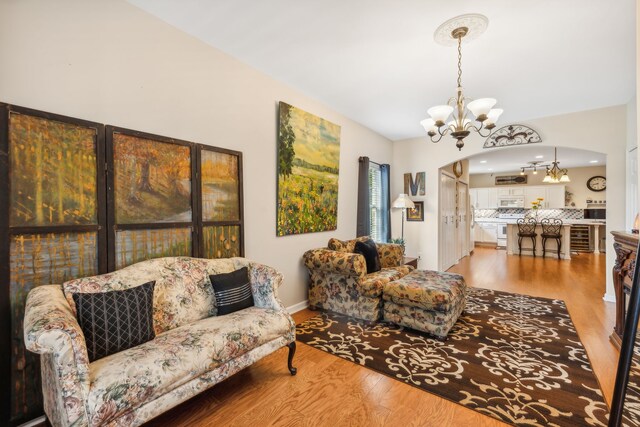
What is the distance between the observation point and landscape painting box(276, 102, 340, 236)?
3.34 meters

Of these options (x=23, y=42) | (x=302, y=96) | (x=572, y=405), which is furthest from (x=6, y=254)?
(x=572, y=405)

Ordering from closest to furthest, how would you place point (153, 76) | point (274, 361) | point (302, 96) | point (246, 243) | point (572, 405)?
point (572, 405)
point (153, 76)
point (274, 361)
point (246, 243)
point (302, 96)

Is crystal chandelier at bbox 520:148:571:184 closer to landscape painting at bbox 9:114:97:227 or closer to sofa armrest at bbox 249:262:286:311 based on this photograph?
sofa armrest at bbox 249:262:286:311

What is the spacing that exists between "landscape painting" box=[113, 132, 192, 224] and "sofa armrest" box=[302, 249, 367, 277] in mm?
1577

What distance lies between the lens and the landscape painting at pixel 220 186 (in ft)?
8.43

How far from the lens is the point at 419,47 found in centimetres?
259

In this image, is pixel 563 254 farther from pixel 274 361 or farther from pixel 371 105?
pixel 274 361

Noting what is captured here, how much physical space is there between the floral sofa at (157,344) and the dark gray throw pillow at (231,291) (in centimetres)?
7

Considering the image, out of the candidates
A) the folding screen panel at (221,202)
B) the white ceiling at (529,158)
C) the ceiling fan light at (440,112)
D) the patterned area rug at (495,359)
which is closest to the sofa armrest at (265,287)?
the folding screen panel at (221,202)

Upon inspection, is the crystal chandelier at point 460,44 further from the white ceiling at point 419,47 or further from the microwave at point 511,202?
the microwave at point 511,202

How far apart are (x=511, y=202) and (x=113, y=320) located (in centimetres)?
1169

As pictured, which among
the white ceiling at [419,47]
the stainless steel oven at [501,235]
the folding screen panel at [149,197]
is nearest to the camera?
the folding screen panel at [149,197]

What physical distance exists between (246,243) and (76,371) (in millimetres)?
1790

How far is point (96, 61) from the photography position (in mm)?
1979
